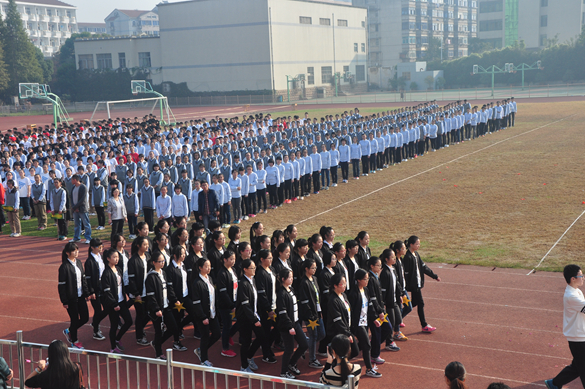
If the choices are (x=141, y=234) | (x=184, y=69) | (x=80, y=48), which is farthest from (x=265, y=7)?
(x=141, y=234)

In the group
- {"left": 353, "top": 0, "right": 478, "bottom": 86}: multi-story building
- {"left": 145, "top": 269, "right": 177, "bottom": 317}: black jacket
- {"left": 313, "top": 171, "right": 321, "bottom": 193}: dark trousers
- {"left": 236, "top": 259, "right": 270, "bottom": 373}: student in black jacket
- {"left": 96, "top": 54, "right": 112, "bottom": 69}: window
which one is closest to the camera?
{"left": 236, "top": 259, "right": 270, "bottom": 373}: student in black jacket

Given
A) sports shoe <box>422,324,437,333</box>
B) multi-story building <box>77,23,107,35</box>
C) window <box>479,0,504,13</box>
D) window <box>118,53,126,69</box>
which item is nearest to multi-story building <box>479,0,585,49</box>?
window <box>479,0,504,13</box>

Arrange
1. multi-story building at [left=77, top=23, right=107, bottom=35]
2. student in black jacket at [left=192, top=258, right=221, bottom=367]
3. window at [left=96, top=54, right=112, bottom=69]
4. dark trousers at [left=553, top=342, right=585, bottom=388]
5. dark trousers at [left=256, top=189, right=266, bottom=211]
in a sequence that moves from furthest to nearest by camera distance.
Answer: multi-story building at [left=77, top=23, right=107, bottom=35], window at [left=96, top=54, right=112, bottom=69], dark trousers at [left=256, top=189, right=266, bottom=211], student in black jacket at [left=192, top=258, right=221, bottom=367], dark trousers at [left=553, top=342, right=585, bottom=388]

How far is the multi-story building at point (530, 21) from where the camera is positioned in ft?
264

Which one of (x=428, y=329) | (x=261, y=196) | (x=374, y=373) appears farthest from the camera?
(x=261, y=196)

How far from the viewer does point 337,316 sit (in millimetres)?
6719

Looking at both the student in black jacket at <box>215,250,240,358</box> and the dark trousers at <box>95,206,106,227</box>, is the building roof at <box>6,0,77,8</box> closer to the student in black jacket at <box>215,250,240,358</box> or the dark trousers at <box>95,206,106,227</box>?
the dark trousers at <box>95,206,106,227</box>

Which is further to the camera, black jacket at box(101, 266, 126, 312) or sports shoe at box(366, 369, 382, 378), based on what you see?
black jacket at box(101, 266, 126, 312)

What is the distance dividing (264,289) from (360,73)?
76.5 m

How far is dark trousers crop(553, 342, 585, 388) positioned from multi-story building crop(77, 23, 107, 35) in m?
147

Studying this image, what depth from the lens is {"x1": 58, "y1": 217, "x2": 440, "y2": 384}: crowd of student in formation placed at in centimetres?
698

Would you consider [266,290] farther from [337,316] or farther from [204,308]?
[337,316]

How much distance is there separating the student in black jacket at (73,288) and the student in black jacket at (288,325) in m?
2.90

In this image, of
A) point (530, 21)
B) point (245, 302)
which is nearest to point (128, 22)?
point (530, 21)
